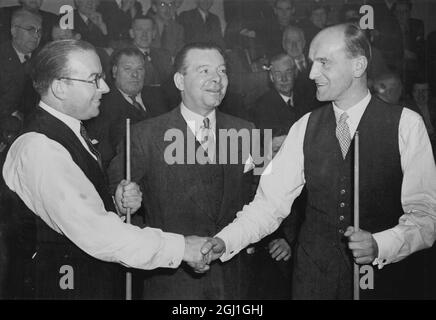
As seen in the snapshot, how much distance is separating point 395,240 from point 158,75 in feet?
4.04

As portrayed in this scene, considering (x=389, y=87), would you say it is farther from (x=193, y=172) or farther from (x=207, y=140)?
(x=193, y=172)

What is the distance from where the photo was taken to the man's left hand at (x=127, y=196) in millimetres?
2418

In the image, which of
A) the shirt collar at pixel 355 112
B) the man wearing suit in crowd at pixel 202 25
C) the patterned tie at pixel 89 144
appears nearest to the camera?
the patterned tie at pixel 89 144

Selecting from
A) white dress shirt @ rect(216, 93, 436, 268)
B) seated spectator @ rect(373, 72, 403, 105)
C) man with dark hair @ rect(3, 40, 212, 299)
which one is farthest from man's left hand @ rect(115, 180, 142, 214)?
seated spectator @ rect(373, 72, 403, 105)

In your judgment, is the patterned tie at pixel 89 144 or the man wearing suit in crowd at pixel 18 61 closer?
the patterned tie at pixel 89 144

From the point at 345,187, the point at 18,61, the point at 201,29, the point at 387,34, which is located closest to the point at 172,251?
the point at 345,187

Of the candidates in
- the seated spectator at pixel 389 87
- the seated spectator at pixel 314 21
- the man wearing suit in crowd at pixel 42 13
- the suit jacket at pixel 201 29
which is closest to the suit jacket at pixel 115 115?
the suit jacket at pixel 201 29

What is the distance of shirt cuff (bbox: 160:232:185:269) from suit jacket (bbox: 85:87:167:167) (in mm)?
440

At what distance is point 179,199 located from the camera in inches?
98.0

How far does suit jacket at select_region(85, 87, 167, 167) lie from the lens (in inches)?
98.4

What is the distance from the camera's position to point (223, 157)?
2.55 m

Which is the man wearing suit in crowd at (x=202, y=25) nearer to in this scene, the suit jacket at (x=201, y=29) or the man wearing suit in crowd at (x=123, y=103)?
the suit jacket at (x=201, y=29)

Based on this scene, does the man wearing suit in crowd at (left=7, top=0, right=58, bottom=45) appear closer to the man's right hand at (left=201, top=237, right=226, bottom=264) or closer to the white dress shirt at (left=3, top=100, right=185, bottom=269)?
the white dress shirt at (left=3, top=100, right=185, bottom=269)
